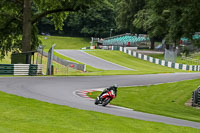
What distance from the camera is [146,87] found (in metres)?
27.8

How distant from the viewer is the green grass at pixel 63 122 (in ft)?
34.4

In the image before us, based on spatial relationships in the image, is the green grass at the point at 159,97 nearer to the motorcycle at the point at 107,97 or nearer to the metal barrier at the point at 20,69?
the motorcycle at the point at 107,97

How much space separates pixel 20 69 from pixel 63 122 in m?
19.6

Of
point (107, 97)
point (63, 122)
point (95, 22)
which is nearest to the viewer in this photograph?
point (63, 122)

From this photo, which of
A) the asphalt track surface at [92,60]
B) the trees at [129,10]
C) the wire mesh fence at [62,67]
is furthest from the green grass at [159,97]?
the trees at [129,10]

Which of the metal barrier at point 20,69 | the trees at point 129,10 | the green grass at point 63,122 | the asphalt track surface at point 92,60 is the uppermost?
the trees at point 129,10

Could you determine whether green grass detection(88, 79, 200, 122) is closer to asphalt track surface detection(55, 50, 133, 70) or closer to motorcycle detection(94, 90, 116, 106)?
motorcycle detection(94, 90, 116, 106)

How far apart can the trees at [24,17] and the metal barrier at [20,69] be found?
6.33 metres

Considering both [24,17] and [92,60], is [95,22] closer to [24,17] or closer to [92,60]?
[92,60]

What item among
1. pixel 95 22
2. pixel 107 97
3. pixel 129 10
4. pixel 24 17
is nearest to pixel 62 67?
pixel 24 17

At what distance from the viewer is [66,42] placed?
108188 mm

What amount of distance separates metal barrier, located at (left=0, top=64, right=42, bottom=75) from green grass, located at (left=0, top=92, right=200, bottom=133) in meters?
15.3

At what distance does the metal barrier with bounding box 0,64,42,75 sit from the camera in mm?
29703

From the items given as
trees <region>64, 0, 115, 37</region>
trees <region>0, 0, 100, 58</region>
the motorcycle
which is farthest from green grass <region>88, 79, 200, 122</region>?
trees <region>64, 0, 115, 37</region>
